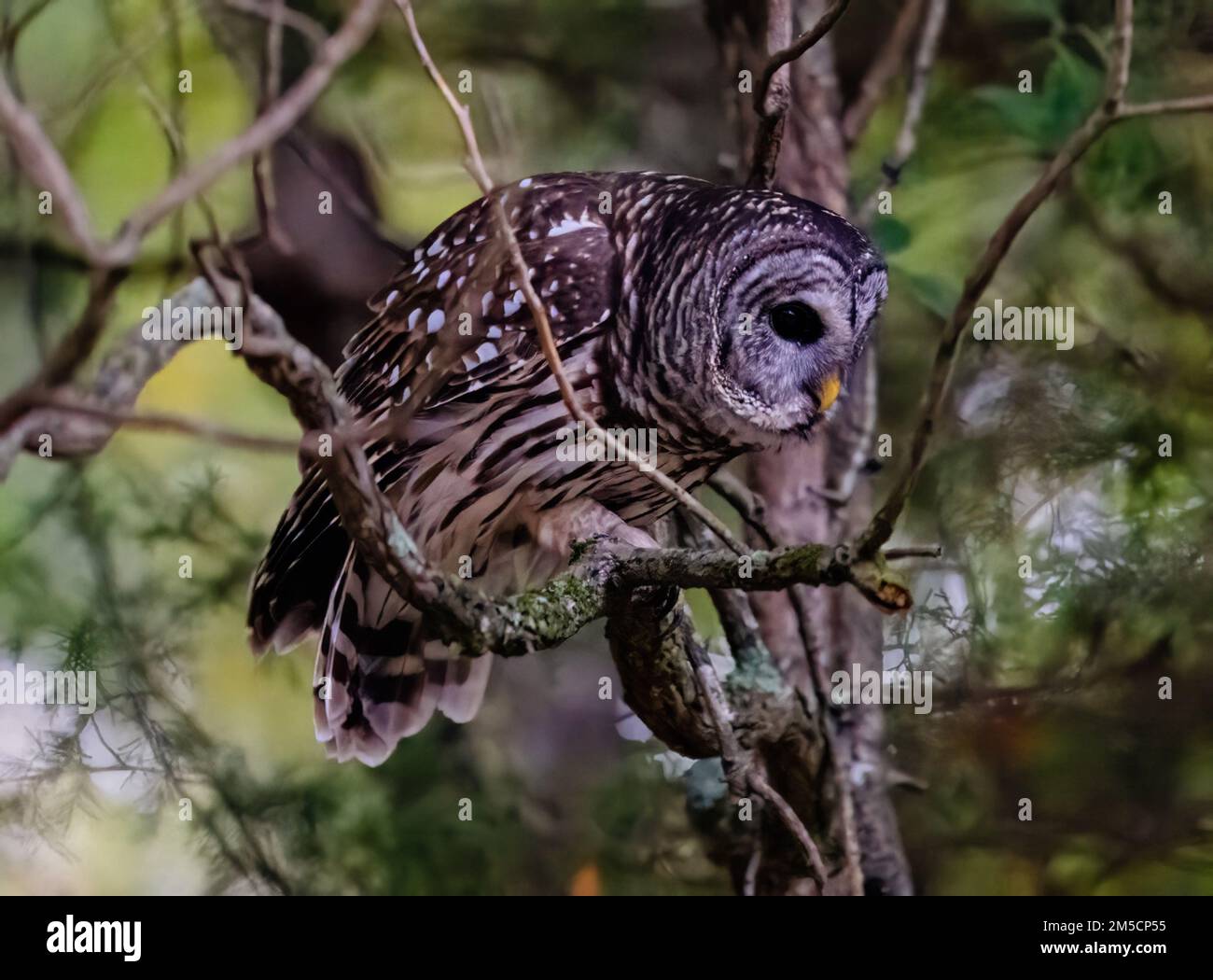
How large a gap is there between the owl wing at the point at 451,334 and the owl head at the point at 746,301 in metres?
0.08

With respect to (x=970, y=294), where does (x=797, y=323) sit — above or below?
above

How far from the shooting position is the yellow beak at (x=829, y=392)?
63.2 inches

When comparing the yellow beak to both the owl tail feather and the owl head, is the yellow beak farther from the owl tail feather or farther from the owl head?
the owl tail feather

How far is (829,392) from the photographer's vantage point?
161 cm

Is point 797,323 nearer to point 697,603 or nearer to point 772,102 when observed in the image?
point 772,102

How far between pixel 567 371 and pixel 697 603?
0.46 meters

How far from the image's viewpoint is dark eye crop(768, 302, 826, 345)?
5.20 ft

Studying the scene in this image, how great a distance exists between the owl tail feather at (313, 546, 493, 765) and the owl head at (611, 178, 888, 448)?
49 centimetres

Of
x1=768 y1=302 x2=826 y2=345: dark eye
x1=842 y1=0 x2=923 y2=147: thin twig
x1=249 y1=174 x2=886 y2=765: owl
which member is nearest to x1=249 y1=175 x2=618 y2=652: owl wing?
x1=249 y1=174 x2=886 y2=765: owl

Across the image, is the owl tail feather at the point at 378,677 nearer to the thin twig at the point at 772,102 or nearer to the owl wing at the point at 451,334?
the owl wing at the point at 451,334

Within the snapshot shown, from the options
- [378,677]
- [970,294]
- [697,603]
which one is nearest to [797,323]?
[697,603]

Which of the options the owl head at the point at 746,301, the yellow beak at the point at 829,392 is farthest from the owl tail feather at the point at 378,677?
the yellow beak at the point at 829,392
